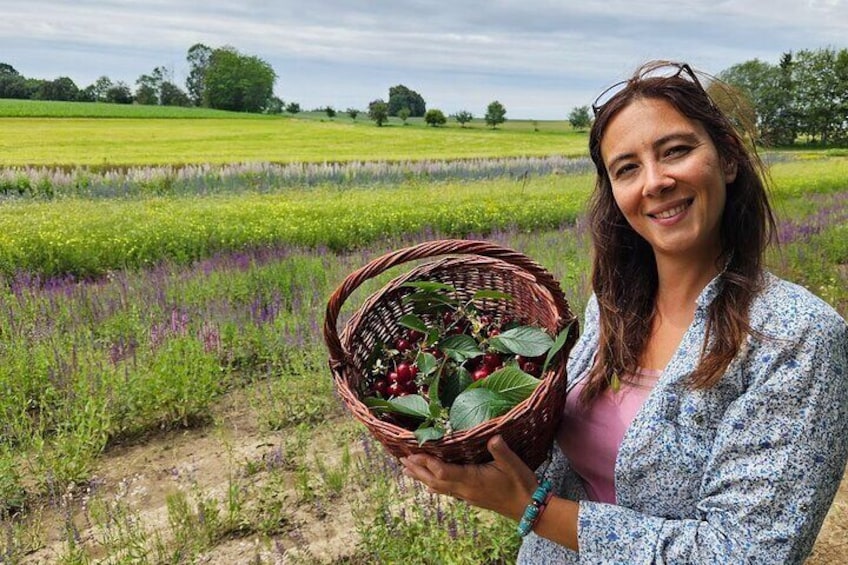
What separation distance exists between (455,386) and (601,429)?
0.30 metres

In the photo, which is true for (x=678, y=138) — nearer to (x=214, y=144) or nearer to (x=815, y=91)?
(x=214, y=144)

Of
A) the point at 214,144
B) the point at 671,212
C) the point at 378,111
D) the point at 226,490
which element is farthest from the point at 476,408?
the point at 378,111

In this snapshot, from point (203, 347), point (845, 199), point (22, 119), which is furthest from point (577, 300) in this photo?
point (22, 119)

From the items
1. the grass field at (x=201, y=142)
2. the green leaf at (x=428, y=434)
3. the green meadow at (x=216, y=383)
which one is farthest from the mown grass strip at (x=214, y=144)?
the green leaf at (x=428, y=434)

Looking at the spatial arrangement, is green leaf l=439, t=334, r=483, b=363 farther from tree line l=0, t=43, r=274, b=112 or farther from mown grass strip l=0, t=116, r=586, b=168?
tree line l=0, t=43, r=274, b=112

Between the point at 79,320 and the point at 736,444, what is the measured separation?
4661 mm

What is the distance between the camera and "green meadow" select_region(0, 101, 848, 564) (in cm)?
252

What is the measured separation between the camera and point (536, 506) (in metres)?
1.22

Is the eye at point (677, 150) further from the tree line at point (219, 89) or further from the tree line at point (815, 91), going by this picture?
the tree line at point (219, 89)

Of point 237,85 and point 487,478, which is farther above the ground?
point 237,85

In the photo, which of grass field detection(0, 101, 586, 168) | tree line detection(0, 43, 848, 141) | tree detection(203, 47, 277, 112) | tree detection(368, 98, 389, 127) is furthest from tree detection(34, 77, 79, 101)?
tree detection(368, 98, 389, 127)

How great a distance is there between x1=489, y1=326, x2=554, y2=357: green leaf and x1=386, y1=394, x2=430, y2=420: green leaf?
21 centimetres

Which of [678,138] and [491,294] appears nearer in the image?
[678,138]

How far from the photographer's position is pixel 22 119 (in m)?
35.5
